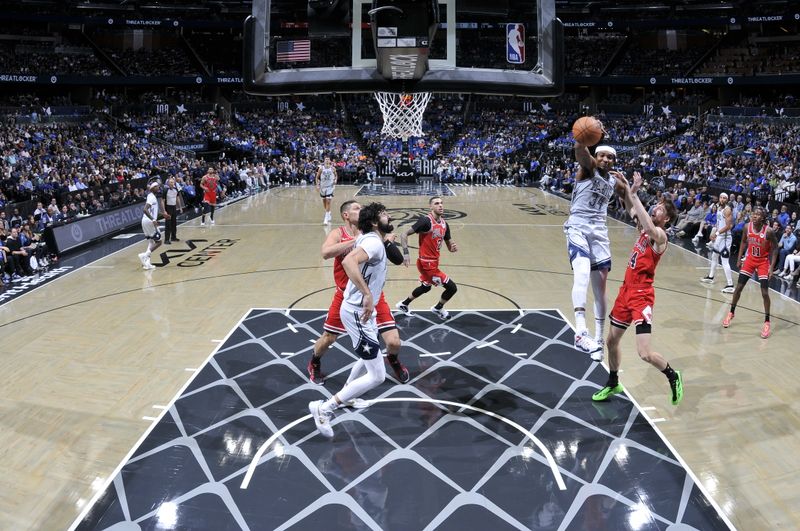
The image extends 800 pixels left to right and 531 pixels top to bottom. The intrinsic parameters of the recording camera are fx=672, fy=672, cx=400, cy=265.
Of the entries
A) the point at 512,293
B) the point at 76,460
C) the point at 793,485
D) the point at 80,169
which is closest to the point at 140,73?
the point at 80,169

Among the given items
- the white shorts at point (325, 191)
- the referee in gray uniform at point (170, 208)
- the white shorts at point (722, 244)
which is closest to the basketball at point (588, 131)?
the white shorts at point (722, 244)

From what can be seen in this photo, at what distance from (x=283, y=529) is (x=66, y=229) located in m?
11.9

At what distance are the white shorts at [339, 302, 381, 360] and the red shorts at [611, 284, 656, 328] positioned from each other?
Result: 210 cm

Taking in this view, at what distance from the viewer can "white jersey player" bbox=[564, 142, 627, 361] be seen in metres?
5.64

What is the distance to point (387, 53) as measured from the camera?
588 cm

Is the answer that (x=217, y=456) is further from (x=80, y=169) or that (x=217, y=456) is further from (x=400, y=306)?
(x=80, y=169)

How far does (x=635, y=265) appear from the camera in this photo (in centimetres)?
591

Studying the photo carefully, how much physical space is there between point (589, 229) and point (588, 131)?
1084 mm

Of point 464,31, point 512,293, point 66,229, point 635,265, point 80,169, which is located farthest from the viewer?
point 80,169

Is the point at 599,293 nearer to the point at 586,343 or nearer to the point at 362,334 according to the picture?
the point at 586,343

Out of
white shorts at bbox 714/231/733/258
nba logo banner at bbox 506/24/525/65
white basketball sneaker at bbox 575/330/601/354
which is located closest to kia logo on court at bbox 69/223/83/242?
nba logo banner at bbox 506/24/525/65

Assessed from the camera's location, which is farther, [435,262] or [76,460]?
[435,262]

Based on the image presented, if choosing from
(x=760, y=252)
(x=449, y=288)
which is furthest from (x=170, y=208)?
(x=760, y=252)

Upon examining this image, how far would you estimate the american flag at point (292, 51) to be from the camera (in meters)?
6.28
